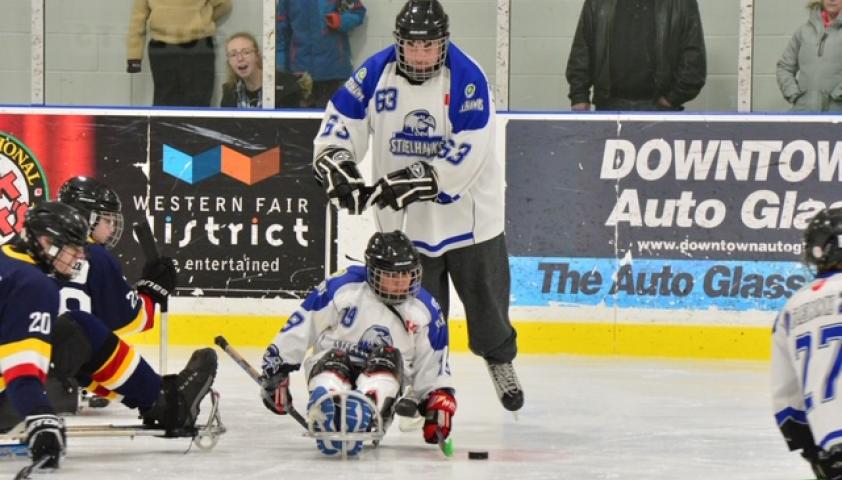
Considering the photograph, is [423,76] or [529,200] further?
[529,200]

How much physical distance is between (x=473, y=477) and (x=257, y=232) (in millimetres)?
3495

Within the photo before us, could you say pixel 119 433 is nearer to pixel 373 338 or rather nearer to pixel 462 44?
pixel 373 338

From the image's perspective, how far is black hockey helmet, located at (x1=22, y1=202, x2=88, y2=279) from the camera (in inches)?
164

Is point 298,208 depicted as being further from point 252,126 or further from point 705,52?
point 705,52

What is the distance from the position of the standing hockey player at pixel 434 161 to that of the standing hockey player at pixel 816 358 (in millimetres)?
1706

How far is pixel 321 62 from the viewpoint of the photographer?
25.8 ft

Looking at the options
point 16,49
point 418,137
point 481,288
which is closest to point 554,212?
point 481,288

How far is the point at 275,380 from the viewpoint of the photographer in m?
4.68

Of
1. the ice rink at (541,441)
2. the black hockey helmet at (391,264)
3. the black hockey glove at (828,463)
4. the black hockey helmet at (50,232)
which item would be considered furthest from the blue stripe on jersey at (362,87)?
the black hockey glove at (828,463)

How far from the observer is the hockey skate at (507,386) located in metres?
5.36

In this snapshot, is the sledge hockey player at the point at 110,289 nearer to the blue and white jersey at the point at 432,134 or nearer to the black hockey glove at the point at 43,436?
the blue and white jersey at the point at 432,134

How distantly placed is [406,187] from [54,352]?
1198 millimetres

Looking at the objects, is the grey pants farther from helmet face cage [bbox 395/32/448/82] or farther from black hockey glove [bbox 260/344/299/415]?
black hockey glove [bbox 260/344/299/415]

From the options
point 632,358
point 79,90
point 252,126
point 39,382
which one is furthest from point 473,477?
point 79,90
